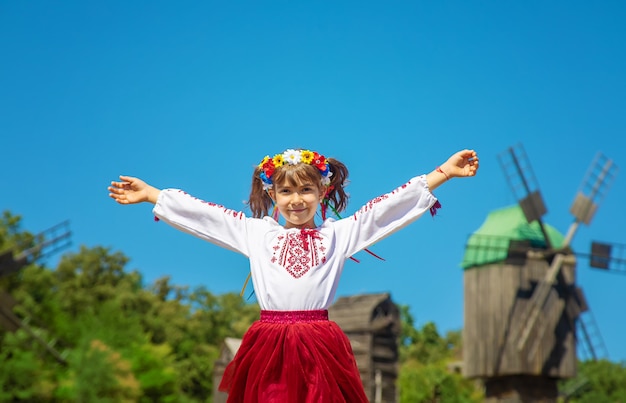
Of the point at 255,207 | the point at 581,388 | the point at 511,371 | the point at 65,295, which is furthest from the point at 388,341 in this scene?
the point at 255,207

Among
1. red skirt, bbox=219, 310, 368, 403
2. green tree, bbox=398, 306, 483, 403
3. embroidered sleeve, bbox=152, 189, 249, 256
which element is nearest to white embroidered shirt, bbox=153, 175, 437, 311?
embroidered sleeve, bbox=152, 189, 249, 256

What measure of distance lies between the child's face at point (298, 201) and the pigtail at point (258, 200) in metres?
0.27

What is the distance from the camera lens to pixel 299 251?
413 cm

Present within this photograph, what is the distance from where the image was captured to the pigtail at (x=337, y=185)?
4438 mm

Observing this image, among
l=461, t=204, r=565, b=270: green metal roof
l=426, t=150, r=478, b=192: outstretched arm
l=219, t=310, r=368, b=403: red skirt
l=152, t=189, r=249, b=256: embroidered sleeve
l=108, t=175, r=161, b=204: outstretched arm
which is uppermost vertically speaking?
l=461, t=204, r=565, b=270: green metal roof

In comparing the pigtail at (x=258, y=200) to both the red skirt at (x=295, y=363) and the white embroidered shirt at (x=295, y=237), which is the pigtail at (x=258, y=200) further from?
the red skirt at (x=295, y=363)

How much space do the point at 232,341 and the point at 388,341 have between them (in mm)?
4510

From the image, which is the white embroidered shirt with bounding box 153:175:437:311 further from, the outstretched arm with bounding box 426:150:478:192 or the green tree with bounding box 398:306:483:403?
the green tree with bounding box 398:306:483:403

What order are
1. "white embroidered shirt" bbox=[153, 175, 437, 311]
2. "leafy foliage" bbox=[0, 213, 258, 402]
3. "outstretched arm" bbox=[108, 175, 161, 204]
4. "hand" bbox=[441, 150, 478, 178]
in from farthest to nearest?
"leafy foliage" bbox=[0, 213, 258, 402] < "outstretched arm" bbox=[108, 175, 161, 204] < "hand" bbox=[441, 150, 478, 178] < "white embroidered shirt" bbox=[153, 175, 437, 311]

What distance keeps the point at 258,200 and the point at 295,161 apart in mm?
417

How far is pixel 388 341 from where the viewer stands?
960 inches

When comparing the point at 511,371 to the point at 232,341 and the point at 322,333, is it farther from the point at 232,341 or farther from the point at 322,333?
the point at 322,333

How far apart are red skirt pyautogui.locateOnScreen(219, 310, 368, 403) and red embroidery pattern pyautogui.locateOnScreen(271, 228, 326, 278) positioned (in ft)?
0.68

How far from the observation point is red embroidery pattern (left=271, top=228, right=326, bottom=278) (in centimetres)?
409
